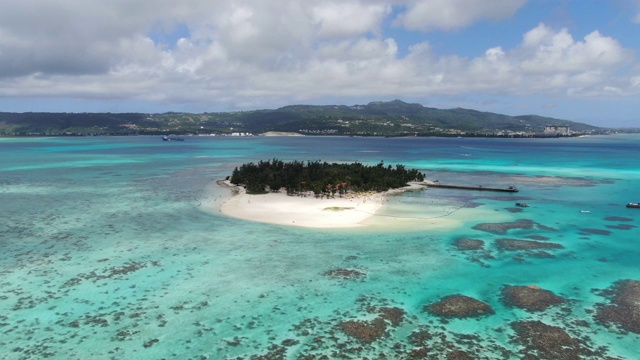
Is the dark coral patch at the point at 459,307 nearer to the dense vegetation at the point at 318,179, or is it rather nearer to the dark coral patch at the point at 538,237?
the dark coral patch at the point at 538,237

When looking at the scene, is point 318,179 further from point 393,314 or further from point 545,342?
point 545,342

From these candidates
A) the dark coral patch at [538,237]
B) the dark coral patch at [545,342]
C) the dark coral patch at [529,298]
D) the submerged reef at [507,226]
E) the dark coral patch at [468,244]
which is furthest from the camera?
the submerged reef at [507,226]

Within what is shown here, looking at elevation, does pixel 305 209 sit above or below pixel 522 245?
above

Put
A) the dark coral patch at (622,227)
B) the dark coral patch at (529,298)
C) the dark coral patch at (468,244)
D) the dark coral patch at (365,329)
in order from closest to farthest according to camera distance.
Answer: the dark coral patch at (365,329) → the dark coral patch at (529,298) → the dark coral patch at (468,244) → the dark coral patch at (622,227)

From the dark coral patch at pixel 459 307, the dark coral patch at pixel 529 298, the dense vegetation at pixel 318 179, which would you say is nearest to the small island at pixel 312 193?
the dense vegetation at pixel 318 179

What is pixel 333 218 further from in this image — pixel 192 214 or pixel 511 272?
pixel 511 272

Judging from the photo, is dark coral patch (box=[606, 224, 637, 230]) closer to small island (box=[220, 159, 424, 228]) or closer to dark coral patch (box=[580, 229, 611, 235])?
dark coral patch (box=[580, 229, 611, 235])

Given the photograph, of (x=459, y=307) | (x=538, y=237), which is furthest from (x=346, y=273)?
(x=538, y=237)
